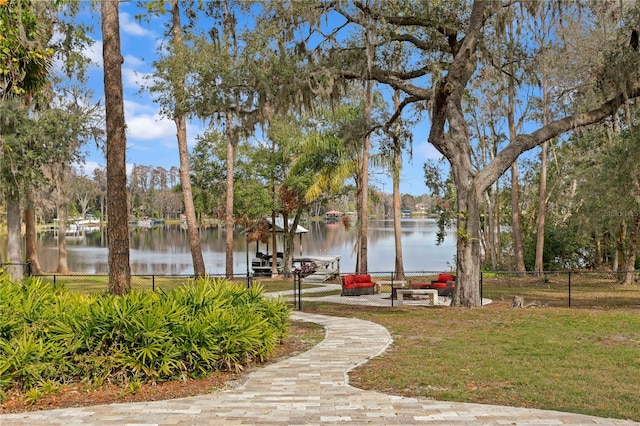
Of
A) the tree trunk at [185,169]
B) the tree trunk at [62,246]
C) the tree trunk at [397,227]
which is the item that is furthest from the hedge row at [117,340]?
the tree trunk at [62,246]

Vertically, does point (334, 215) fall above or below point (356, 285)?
above

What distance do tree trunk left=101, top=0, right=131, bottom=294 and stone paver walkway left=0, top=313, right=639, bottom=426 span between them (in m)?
3.15

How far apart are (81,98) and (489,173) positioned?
21.5m

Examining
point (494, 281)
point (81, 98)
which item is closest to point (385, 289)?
point (494, 281)

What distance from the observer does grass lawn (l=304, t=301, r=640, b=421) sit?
5.84 metres

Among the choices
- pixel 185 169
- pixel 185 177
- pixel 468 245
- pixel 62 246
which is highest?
pixel 185 169

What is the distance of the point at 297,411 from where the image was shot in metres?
5.30

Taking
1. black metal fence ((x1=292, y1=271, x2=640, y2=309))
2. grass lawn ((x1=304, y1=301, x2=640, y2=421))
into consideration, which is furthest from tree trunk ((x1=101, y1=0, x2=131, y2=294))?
black metal fence ((x1=292, y1=271, x2=640, y2=309))

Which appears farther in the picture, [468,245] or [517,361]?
[468,245]

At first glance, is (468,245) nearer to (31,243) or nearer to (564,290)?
(564,290)

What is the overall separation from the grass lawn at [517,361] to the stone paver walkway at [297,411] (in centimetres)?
37

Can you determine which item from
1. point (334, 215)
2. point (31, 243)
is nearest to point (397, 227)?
point (31, 243)

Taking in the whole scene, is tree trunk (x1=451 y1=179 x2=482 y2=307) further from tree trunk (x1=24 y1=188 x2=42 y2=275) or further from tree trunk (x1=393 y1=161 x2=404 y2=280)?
tree trunk (x1=24 y1=188 x2=42 y2=275)

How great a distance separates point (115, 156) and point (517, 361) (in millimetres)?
6791
